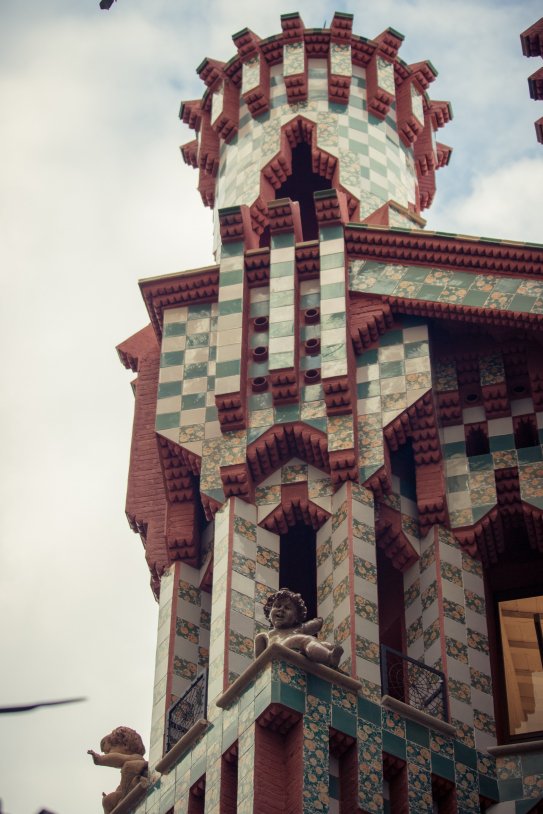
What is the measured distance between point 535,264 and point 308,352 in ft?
8.90

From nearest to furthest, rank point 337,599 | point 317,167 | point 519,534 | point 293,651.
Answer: point 293,651 → point 337,599 → point 519,534 → point 317,167

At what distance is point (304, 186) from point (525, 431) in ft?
22.5

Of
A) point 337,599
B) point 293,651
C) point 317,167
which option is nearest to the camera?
point 293,651

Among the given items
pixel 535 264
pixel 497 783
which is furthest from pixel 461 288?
pixel 497 783

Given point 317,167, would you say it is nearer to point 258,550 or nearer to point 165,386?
point 165,386

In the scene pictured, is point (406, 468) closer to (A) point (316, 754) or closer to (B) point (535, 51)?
(A) point (316, 754)

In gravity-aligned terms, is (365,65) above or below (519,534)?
above

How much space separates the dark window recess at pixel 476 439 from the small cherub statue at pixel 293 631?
11.2 feet

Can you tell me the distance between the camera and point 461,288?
2228 centimetres

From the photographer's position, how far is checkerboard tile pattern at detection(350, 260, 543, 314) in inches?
864

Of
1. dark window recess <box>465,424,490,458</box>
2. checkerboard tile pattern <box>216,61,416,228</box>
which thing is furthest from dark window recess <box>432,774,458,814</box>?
checkerboard tile pattern <box>216,61,416,228</box>

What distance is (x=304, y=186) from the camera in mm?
27578

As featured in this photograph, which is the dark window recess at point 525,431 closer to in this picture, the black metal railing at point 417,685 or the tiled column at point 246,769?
the black metal railing at point 417,685

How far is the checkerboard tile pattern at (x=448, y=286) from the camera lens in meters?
22.0
